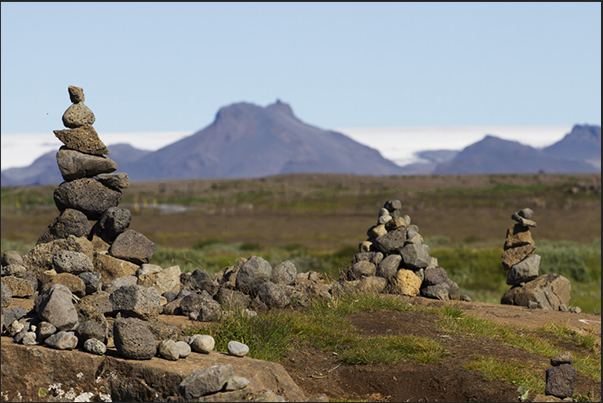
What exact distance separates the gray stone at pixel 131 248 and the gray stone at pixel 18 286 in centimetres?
210

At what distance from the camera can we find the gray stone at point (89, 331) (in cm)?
925

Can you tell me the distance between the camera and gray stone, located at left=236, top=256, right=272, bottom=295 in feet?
44.1

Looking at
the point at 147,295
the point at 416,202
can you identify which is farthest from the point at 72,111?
the point at 416,202

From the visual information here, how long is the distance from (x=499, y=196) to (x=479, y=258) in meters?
77.9

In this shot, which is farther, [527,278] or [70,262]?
[527,278]

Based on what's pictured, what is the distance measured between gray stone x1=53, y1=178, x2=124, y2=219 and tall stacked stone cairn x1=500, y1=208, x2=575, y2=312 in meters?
9.69

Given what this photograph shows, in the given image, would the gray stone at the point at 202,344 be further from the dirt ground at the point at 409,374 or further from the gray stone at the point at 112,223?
the gray stone at the point at 112,223

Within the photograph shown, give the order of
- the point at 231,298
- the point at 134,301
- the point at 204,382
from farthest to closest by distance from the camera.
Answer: the point at 231,298 < the point at 134,301 < the point at 204,382

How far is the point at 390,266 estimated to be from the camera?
16281 mm

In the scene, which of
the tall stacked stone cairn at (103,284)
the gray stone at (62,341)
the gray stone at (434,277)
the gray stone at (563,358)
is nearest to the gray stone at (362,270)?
the tall stacked stone cairn at (103,284)

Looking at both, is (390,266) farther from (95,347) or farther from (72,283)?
(95,347)

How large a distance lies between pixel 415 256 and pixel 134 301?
295 inches

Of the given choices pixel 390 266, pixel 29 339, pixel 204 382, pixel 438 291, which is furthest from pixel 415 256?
pixel 29 339

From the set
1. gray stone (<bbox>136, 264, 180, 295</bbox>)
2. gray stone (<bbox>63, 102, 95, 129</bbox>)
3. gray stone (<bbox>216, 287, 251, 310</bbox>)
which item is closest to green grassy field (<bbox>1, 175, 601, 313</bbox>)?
gray stone (<bbox>136, 264, 180, 295</bbox>)
